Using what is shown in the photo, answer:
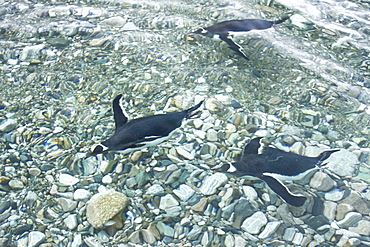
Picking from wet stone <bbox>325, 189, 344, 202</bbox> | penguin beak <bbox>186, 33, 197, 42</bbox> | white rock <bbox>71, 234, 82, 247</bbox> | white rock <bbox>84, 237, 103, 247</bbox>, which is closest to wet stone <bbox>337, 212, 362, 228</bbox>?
wet stone <bbox>325, 189, 344, 202</bbox>

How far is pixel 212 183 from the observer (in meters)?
2.89

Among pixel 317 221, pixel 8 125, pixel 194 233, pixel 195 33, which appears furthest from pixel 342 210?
pixel 8 125

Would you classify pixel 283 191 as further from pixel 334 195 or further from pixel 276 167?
pixel 334 195

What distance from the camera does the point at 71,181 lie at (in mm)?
2898

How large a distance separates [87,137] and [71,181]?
21.0 inches

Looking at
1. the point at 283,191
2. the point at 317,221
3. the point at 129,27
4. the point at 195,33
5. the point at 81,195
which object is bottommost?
the point at 81,195

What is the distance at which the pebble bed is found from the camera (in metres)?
2.58

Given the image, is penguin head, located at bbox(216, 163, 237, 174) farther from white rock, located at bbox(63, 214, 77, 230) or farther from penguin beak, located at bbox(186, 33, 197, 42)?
penguin beak, located at bbox(186, 33, 197, 42)

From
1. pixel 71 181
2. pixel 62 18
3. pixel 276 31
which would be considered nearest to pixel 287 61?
pixel 276 31

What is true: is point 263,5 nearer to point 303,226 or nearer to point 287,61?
point 287,61

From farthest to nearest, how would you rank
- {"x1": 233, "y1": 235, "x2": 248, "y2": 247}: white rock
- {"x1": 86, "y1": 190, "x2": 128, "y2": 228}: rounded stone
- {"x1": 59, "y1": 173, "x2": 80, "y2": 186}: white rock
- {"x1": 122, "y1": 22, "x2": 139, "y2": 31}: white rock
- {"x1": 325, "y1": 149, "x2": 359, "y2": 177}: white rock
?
{"x1": 122, "y1": 22, "x2": 139, "y2": 31}: white rock → {"x1": 325, "y1": 149, "x2": 359, "y2": 177}: white rock → {"x1": 59, "y1": 173, "x2": 80, "y2": 186}: white rock → {"x1": 86, "y1": 190, "x2": 128, "y2": 228}: rounded stone → {"x1": 233, "y1": 235, "x2": 248, "y2": 247}: white rock

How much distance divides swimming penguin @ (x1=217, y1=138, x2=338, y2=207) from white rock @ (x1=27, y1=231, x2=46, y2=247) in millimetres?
1454

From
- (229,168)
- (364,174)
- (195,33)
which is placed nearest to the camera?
(229,168)

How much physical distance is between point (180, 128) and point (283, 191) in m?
1.18
